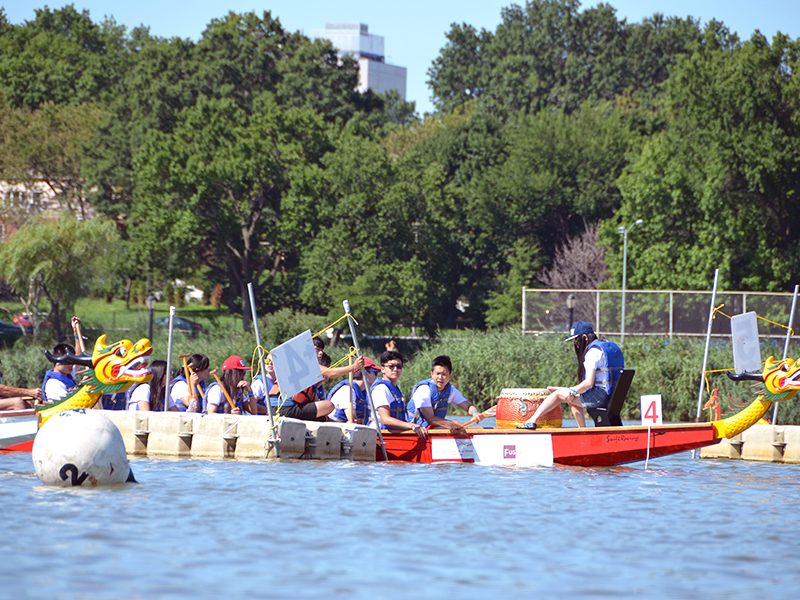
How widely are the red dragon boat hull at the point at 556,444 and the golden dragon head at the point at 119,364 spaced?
325cm

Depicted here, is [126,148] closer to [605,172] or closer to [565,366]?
[605,172]

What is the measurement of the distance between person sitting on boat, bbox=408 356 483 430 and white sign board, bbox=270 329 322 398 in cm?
143

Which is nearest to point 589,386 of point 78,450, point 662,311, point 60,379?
point 78,450

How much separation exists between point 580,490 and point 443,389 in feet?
8.51

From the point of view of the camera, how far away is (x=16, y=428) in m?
11.5

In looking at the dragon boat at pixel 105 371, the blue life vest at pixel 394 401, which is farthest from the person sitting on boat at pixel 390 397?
the dragon boat at pixel 105 371

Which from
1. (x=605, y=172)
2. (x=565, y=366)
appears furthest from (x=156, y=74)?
(x=565, y=366)

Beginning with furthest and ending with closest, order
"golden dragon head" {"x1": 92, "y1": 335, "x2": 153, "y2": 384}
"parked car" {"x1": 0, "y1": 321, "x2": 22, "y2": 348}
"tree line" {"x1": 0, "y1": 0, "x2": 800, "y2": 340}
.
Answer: "tree line" {"x1": 0, "y1": 0, "x2": 800, "y2": 340}, "parked car" {"x1": 0, "y1": 321, "x2": 22, "y2": 348}, "golden dragon head" {"x1": 92, "y1": 335, "x2": 153, "y2": 384}

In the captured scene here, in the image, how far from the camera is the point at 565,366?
78.3 feet

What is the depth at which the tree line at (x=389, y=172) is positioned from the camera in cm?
3831

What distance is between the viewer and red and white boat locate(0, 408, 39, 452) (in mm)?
11539

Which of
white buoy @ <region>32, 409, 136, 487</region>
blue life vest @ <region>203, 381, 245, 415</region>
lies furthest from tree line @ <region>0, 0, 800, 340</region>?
white buoy @ <region>32, 409, 136, 487</region>

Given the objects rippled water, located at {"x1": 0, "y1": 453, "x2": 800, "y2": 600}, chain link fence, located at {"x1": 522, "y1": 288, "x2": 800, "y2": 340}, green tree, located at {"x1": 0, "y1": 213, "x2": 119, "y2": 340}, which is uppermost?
green tree, located at {"x1": 0, "y1": 213, "x2": 119, "y2": 340}

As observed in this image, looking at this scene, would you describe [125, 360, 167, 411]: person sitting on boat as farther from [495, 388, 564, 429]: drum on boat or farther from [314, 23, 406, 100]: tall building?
[314, 23, 406, 100]: tall building
